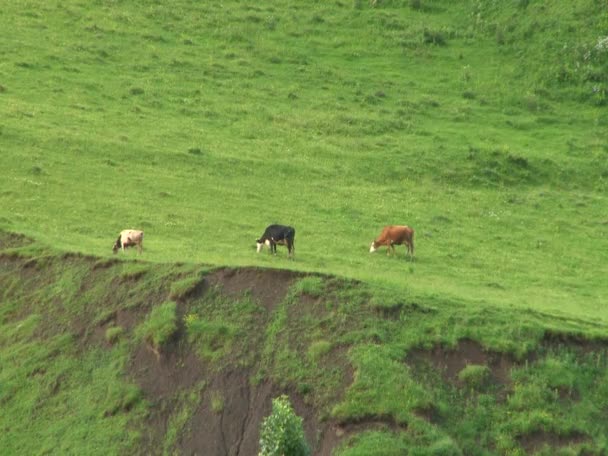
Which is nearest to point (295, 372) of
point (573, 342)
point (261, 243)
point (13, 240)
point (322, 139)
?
point (573, 342)

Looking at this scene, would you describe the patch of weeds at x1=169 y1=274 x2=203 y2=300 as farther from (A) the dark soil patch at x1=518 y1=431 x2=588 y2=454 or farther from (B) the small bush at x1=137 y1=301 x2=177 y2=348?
(A) the dark soil patch at x1=518 y1=431 x2=588 y2=454

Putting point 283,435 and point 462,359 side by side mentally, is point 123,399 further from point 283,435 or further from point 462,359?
point 462,359

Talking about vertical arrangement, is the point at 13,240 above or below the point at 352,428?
above

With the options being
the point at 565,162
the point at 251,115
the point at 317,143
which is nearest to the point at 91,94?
the point at 251,115

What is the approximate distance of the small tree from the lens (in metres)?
23.1

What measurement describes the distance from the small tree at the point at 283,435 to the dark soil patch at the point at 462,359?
4.47 meters

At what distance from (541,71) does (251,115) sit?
13.9 m

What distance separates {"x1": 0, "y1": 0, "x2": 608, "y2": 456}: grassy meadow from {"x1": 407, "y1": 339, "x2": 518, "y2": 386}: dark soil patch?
0.26 m

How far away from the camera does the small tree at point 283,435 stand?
23.1 m

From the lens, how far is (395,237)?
119 ft

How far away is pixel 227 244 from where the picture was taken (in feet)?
117

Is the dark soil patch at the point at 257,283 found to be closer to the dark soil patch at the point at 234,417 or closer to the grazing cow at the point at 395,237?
the dark soil patch at the point at 234,417

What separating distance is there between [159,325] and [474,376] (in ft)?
23.8

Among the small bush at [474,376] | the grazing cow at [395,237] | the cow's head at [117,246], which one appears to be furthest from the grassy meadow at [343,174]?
the cow's head at [117,246]
